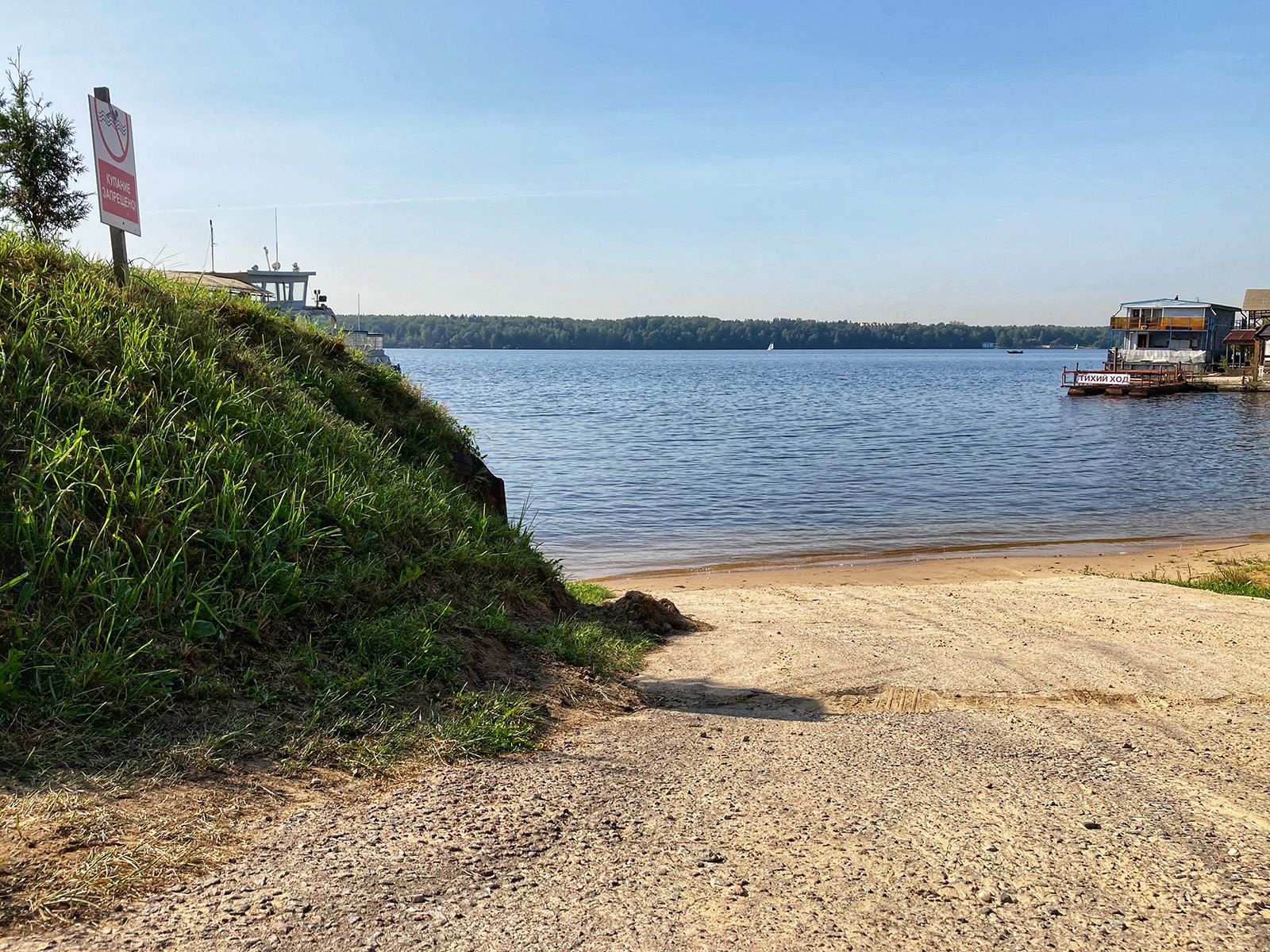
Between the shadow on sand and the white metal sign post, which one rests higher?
the white metal sign post

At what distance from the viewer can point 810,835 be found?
11.9 feet

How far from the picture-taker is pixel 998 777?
4340 millimetres

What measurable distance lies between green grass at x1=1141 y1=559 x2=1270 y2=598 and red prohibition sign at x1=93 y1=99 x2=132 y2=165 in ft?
38.0

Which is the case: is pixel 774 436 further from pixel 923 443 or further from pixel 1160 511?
pixel 1160 511

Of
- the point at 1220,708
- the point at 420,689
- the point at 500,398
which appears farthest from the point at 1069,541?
the point at 500,398

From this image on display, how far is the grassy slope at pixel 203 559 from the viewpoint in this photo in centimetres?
402

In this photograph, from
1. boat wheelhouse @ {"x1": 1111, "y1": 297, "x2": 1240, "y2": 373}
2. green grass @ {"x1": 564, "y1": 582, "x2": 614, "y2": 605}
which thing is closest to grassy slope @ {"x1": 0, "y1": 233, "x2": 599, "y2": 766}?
green grass @ {"x1": 564, "y1": 582, "x2": 614, "y2": 605}

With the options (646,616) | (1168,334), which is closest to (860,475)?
(646,616)

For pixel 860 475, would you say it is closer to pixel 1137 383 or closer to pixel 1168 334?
pixel 1137 383

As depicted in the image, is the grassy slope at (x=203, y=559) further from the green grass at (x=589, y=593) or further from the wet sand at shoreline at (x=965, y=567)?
the wet sand at shoreline at (x=965, y=567)

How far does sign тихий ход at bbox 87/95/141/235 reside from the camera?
6.66 meters

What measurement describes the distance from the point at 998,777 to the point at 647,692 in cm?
213

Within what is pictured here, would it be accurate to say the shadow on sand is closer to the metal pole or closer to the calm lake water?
the metal pole

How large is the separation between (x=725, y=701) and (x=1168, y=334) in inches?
3188
